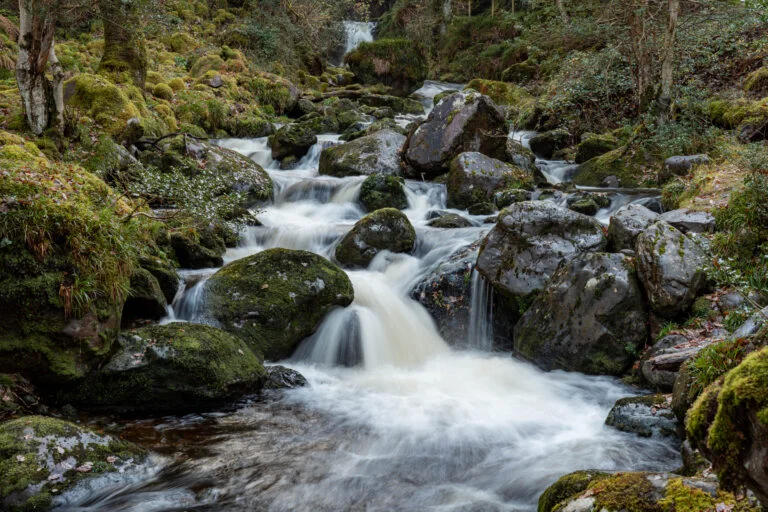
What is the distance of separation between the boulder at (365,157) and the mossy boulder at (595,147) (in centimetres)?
506

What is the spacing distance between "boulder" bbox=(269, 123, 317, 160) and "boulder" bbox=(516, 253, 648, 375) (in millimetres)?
10194

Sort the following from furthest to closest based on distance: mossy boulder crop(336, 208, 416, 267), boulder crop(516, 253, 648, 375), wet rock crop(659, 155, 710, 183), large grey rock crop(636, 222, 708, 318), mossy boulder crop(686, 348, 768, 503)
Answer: wet rock crop(659, 155, 710, 183) < mossy boulder crop(336, 208, 416, 267) < boulder crop(516, 253, 648, 375) < large grey rock crop(636, 222, 708, 318) < mossy boulder crop(686, 348, 768, 503)

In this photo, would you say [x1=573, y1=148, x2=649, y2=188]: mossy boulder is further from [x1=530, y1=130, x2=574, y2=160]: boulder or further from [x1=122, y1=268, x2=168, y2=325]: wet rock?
[x1=122, y1=268, x2=168, y2=325]: wet rock

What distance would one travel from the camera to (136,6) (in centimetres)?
1024

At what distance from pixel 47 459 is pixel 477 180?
990cm

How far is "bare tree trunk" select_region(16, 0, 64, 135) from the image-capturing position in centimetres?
767

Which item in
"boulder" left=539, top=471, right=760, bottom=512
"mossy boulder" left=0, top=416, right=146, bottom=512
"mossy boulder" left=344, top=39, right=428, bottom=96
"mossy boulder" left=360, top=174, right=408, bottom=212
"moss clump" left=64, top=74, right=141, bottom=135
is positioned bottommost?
"mossy boulder" left=0, top=416, right=146, bottom=512

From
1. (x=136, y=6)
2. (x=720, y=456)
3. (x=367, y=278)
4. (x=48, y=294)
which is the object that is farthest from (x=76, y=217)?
(x=136, y=6)

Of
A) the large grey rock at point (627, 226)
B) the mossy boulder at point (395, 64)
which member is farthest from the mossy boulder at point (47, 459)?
the mossy boulder at point (395, 64)

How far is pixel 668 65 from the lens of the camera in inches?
467

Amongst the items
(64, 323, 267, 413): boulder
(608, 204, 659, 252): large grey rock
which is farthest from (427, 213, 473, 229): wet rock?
(64, 323, 267, 413): boulder

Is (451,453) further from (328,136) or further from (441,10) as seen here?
(441,10)

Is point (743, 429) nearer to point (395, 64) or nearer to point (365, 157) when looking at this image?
point (365, 157)

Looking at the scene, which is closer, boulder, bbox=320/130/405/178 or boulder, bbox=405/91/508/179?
boulder, bbox=405/91/508/179
